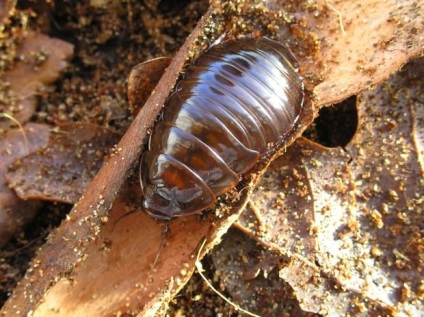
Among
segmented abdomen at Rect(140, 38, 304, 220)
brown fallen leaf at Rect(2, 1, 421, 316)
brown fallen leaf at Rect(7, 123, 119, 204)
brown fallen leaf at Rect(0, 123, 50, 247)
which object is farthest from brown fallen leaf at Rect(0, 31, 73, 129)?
segmented abdomen at Rect(140, 38, 304, 220)

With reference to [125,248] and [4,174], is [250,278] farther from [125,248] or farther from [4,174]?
[4,174]

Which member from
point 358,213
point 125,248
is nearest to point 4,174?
point 125,248

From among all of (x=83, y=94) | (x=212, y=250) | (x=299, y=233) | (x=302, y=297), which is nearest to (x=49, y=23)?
(x=83, y=94)

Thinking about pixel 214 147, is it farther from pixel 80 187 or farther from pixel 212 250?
pixel 80 187

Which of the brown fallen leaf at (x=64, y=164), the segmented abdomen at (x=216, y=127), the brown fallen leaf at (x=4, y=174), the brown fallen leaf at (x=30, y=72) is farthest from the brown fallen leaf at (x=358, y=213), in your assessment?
the brown fallen leaf at (x=30, y=72)

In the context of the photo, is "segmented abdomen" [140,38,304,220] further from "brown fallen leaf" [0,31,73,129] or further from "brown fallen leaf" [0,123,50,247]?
"brown fallen leaf" [0,31,73,129]
